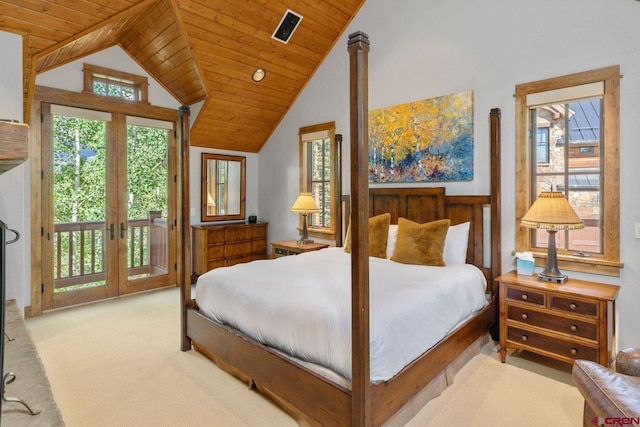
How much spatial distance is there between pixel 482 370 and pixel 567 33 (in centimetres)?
286

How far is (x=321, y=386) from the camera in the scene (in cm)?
192

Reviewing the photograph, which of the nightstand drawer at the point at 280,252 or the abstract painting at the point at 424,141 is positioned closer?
the abstract painting at the point at 424,141

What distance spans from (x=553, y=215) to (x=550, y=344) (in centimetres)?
96

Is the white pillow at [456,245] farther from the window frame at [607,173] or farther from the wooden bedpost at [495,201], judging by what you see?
the window frame at [607,173]

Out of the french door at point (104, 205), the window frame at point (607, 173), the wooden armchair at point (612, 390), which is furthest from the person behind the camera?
the french door at point (104, 205)

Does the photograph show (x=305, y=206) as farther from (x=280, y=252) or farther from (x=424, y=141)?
(x=424, y=141)

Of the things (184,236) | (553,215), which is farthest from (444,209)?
(184,236)

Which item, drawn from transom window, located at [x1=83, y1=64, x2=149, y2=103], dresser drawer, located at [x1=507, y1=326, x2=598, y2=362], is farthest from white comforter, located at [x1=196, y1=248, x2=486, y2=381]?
transom window, located at [x1=83, y1=64, x2=149, y2=103]

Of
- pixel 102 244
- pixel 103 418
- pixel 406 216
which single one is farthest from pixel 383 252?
pixel 102 244

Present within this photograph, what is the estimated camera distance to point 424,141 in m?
3.87

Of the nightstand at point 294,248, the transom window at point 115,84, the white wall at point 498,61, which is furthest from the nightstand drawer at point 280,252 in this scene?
the transom window at point 115,84

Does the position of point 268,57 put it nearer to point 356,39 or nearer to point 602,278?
point 356,39

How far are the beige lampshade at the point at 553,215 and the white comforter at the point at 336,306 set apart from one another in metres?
0.68

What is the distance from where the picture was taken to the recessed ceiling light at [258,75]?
15.2 ft
